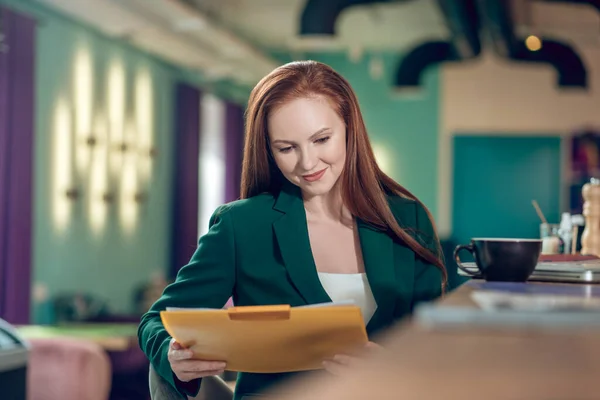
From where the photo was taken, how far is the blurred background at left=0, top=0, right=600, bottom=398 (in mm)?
6410

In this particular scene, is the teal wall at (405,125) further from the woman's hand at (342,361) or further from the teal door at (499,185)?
the woman's hand at (342,361)

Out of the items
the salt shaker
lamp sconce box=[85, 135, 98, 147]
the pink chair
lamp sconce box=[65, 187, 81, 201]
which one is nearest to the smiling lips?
the salt shaker

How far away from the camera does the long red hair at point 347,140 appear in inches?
66.1

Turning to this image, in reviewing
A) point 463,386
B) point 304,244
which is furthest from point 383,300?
point 463,386

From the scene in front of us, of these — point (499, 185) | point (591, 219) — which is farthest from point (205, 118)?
point (591, 219)

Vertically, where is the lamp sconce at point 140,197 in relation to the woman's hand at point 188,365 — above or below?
above

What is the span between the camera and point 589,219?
6.82ft

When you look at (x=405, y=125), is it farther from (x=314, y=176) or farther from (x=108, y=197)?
(x=314, y=176)

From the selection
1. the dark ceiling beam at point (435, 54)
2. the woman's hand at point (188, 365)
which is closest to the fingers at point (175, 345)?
the woman's hand at point (188, 365)

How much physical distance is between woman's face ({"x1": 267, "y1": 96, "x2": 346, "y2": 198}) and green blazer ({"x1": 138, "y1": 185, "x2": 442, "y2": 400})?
12cm

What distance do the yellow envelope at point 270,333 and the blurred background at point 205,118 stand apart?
4615mm

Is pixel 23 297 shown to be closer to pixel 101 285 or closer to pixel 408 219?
pixel 101 285

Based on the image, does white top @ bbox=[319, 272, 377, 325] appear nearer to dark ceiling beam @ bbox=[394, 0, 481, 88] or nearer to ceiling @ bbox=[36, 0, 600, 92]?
ceiling @ bbox=[36, 0, 600, 92]

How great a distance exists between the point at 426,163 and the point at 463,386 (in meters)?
10.2
